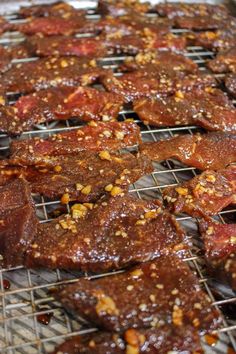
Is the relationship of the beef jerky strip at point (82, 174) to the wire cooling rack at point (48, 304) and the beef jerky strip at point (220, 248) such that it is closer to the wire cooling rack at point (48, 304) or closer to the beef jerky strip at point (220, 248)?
the wire cooling rack at point (48, 304)

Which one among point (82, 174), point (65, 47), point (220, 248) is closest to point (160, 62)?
point (65, 47)

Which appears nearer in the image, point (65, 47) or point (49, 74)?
point (49, 74)

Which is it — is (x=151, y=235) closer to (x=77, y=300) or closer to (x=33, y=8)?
(x=77, y=300)

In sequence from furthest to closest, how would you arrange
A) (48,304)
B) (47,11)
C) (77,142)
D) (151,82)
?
(47,11), (151,82), (77,142), (48,304)

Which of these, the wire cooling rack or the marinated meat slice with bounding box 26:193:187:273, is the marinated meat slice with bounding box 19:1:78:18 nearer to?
the wire cooling rack

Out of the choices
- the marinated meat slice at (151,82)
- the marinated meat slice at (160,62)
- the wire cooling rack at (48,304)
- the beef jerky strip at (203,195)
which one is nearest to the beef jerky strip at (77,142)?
the wire cooling rack at (48,304)

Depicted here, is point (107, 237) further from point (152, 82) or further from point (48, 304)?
point (152, 82)
